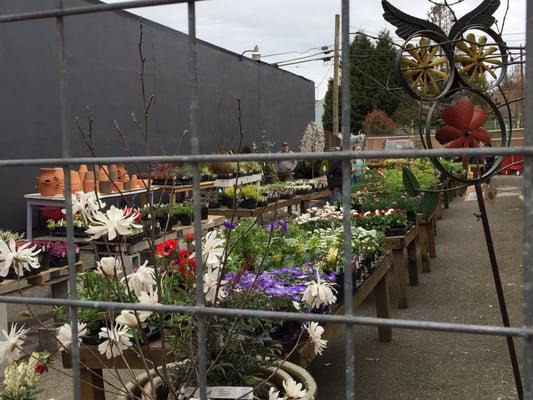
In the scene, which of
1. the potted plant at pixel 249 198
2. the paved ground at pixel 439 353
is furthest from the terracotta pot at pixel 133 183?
the paved ground at pixel 439 353

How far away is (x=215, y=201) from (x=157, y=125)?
4110mm

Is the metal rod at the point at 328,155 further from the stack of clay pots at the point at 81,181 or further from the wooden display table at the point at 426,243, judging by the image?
the wooden display table at the point at 426,243

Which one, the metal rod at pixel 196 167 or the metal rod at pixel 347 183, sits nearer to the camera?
the metal rod at pixel 347 183

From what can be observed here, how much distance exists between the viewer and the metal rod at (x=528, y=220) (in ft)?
3.10

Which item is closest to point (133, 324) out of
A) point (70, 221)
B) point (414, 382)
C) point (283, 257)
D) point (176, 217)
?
point (70, 221)

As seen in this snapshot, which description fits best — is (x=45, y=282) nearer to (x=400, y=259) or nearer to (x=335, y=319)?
(x=400, y=259)

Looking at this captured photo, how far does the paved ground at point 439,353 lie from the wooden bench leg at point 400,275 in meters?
0.11

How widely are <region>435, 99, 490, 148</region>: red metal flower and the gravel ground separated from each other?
2.48m

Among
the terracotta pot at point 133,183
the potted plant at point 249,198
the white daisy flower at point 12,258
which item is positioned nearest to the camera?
the white daisy flower at point 12,258

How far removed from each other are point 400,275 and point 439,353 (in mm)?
1164

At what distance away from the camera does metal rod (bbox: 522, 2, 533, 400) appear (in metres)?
0.95

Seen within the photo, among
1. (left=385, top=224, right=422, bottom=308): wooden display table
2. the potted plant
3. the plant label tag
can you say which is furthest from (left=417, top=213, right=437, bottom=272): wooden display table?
the plant label tag

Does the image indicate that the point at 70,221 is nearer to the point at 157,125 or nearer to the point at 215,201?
the point at 215,201

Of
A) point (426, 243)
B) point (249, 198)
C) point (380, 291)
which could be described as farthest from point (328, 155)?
point (249, 198)
